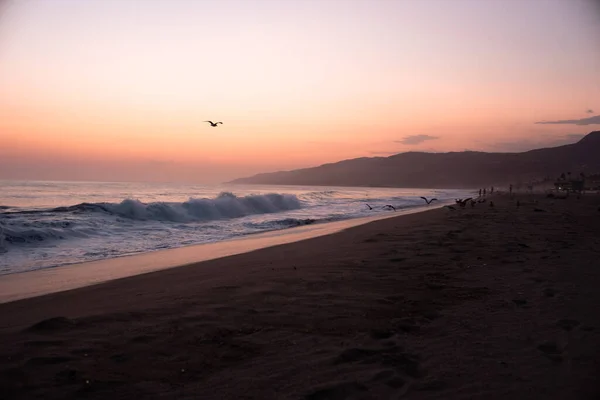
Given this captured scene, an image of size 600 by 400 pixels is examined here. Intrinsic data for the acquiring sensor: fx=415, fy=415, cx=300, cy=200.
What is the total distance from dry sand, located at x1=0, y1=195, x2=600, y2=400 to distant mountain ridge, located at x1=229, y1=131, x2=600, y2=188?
Result: 412ft

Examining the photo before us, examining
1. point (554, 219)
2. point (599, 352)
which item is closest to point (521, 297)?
point (599, 352)

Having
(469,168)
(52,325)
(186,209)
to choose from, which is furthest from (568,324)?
(469,168)

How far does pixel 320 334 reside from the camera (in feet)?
14.2

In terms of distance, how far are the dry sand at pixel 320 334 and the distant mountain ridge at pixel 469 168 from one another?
12553 centimetres

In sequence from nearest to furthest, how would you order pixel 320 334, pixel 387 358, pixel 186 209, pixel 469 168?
pixel 387 358 < pixel 320 334 < pixel 186 209 < pixel 469 168

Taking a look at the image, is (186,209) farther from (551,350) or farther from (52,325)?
(551,350)

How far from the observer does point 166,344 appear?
13.3 feet

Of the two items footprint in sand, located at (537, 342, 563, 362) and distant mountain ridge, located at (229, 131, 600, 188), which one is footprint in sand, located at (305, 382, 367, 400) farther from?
distant mountain ridge, located at (229, 131, 600, 188)

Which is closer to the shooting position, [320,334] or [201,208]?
[320,334]

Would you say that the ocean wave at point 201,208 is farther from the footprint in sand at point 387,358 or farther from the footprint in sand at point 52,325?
the footprint in sand at point 387,358

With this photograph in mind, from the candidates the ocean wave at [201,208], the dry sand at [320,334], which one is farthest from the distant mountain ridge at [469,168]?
the dry sand at [320,334]

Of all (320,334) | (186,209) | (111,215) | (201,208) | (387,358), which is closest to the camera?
(387,358)

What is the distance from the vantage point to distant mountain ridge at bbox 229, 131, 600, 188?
13738cm

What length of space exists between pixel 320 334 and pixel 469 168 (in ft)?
577
